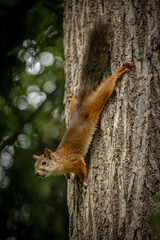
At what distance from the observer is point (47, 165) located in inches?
116

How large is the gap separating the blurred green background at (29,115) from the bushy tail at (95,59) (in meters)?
0.63

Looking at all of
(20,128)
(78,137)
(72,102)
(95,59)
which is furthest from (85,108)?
(20,128)

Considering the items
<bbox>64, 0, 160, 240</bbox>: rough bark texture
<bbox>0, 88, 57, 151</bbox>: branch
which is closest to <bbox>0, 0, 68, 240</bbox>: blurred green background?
<bbox>0, 88, 57, 151</bbox>: branch

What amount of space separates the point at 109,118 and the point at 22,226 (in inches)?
71.9

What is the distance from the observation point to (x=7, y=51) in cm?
334

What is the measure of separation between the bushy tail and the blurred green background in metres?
0.63

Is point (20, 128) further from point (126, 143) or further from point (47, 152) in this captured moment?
point (126, 143)

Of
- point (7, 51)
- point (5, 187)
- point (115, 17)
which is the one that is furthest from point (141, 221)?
point (7, 51)

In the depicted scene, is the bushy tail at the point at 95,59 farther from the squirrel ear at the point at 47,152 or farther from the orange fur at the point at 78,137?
the squirrel ear at the point at 47,152

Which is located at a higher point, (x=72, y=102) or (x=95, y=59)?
(x=95, y=59)

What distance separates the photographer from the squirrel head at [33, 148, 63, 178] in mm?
2920

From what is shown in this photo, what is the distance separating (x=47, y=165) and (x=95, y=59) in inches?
49.3

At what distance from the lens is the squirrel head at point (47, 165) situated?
292cm

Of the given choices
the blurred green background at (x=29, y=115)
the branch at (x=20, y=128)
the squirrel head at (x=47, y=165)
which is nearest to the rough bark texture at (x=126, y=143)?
the squirrel head at (x=47, y=165)
